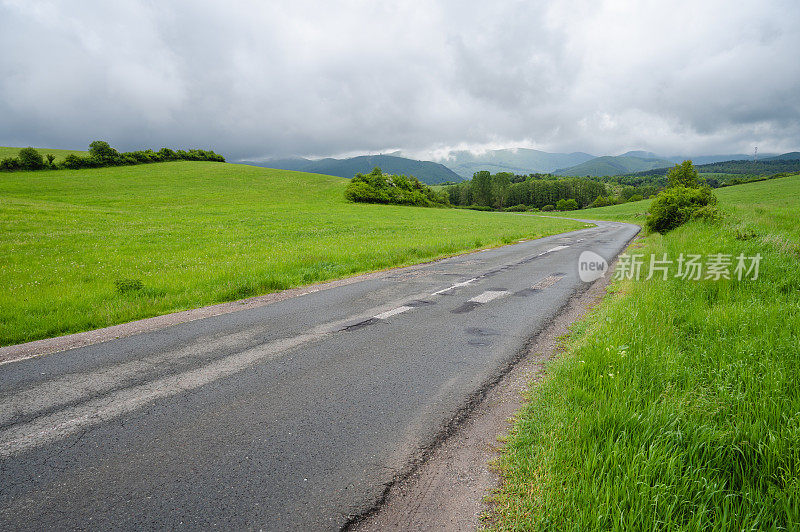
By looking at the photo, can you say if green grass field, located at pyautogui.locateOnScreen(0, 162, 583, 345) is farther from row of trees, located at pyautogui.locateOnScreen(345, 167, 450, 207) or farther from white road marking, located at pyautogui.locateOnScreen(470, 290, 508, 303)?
row of trees, located at pyautogui.locateOnScreen(345, 167, 450, 207)

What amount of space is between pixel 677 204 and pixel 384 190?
53.0 m

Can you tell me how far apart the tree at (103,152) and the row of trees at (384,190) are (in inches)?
2025

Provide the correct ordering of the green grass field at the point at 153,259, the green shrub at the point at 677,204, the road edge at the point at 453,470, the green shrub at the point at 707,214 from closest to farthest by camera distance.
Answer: the road edge at the point at 453,470, the green grass field at the point at 153,259, the green shrub at the point at 707,214, the green shrub at the point at 677,204

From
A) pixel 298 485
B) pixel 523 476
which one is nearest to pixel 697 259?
pixel 523 476

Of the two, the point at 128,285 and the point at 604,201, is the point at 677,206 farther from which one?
the point at 604,201

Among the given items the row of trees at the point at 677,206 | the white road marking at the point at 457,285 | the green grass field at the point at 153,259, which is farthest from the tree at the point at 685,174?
the white road marking at the point at 457,285

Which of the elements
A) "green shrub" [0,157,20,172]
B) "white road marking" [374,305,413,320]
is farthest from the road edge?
"green shrub" [0,157,20,172]

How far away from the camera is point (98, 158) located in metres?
73.3

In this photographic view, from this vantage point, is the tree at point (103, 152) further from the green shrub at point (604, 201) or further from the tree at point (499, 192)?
the green shrub at point (604, 201)

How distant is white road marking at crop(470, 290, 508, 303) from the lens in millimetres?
8297

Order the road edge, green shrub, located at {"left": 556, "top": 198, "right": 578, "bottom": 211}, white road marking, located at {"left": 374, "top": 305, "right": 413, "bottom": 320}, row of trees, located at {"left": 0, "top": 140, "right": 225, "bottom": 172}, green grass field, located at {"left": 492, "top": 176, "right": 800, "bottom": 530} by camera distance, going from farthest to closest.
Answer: green shrub, located at {"left": 556, "top": 198, "right": 578, "bottom": 211} < row of trees, located at {"left": 0, "top": 140, "right": 225, "bottom": 172} < white road marking, located at {"left": 374, "top": 305, "right": 413, "bottom": 320} < the road edge < green grass field, located at {"left": 492, "top": 176, "right": 800, "bottom": 530}

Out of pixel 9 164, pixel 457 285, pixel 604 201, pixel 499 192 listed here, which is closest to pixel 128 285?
pixel 457 285

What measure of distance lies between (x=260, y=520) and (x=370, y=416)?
141 cm

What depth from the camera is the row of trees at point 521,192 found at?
4695 inches
